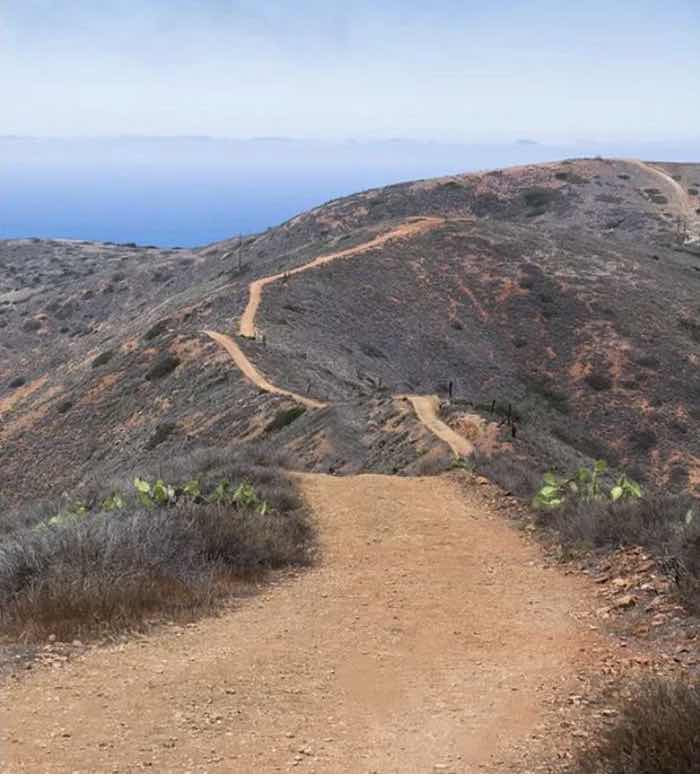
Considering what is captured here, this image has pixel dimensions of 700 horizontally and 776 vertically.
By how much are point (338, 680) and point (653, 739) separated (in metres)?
3.04

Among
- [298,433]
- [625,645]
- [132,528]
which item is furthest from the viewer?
[298,433]

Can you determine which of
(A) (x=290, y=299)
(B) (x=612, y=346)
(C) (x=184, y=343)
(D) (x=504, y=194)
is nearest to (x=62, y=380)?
(C) (x=184, y=343)

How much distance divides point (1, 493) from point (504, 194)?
229 feet

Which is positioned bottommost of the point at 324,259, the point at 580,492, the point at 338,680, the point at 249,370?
the point at 249,370

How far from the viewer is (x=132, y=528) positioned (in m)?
9.78

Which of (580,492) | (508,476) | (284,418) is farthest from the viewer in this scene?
(284,418)

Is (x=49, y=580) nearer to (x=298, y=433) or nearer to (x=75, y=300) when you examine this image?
(x=298, y=433)

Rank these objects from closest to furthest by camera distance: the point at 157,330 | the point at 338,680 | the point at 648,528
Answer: the point at 338,680 < the point at 648,528 < the point at 157,330

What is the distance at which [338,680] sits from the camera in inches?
279

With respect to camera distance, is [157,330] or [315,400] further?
[157,330]

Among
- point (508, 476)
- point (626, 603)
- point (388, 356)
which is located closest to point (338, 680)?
point (626, 603)

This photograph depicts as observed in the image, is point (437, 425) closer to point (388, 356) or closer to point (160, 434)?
point (160, 434)

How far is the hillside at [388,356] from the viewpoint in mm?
25375

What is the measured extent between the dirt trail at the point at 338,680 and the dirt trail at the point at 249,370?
51.4 ft
